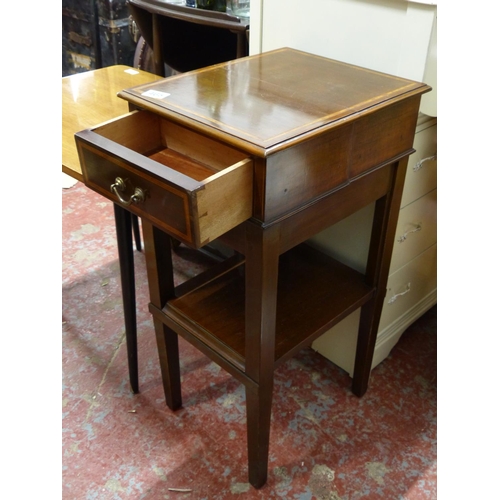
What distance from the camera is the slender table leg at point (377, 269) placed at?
46.5 inches

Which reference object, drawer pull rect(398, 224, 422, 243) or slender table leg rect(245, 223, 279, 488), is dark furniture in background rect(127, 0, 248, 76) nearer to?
drawer pull rect(398, 224, 422, 243)

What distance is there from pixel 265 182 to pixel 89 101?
885mm

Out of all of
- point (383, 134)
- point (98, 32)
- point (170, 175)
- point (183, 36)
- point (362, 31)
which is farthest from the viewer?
point (98, 32)

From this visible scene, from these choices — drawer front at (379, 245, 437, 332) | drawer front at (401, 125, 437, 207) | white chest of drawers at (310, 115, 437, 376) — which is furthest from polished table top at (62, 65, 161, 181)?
drawer front at (379, 245, 437, 332)

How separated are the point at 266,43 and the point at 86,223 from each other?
4.32 ft

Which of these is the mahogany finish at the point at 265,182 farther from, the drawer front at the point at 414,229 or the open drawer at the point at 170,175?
the drawer front at the point at 414,229

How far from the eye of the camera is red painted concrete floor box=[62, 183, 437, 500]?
1.29 m

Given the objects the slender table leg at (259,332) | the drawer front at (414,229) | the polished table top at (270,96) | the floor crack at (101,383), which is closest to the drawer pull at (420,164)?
the drawer front at (414,229)

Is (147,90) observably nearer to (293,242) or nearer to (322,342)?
(293,242)

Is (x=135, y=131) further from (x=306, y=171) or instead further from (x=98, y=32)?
(x=98, y=32)

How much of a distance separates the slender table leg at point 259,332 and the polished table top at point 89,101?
18.6 inches

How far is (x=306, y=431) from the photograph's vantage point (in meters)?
1.43

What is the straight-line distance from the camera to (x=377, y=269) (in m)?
1.30

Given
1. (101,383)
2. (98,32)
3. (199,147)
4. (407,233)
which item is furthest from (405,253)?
(98,32)
